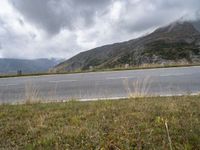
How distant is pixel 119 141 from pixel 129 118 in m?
1.27

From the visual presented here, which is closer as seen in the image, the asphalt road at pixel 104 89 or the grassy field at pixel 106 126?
the grassy field at pixel 106 126

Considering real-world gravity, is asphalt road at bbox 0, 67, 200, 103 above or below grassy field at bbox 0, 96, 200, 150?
above

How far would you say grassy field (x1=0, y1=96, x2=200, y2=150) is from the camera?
3.80 meters

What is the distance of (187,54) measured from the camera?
86.2 m

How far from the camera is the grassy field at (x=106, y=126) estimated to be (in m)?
3.80

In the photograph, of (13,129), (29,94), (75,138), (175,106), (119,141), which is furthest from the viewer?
(29,94)

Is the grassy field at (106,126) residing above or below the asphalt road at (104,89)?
below

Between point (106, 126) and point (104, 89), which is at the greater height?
point (104, 89)

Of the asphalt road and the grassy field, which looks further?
the asphalt road

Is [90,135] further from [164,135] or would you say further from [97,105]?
[97,105]

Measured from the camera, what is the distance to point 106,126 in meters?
4.59

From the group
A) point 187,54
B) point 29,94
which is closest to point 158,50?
point 187,54

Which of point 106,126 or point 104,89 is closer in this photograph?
point 106,126

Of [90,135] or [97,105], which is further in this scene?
[97,105]
